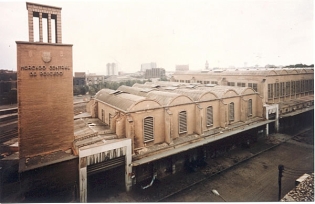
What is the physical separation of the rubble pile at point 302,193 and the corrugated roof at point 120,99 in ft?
42.9

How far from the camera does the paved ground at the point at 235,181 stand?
1703 cm

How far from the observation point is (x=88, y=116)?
27234mm

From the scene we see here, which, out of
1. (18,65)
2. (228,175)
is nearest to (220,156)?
(228,175)

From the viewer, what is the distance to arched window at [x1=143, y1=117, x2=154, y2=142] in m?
19.8

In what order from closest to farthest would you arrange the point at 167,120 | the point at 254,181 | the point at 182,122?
1. the point at 254,181
2. the point at 167,120
3. the point at 182,122

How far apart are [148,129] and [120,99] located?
4.61 metres

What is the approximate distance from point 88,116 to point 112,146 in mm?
12113

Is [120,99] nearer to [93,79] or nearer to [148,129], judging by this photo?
[148,129]

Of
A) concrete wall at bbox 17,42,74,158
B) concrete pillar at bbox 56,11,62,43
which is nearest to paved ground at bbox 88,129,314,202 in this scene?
concrete wall at bbox 17,42,74,158

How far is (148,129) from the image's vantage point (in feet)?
66.0

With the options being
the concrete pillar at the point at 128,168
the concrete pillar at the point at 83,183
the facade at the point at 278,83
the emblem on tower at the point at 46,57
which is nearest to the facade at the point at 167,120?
the concrete pillar at the point at 128,168

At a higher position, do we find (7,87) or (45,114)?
(7,87)

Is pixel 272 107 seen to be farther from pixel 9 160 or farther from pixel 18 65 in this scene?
pixel 9 160

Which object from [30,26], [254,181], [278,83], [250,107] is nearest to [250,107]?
[250,107]
